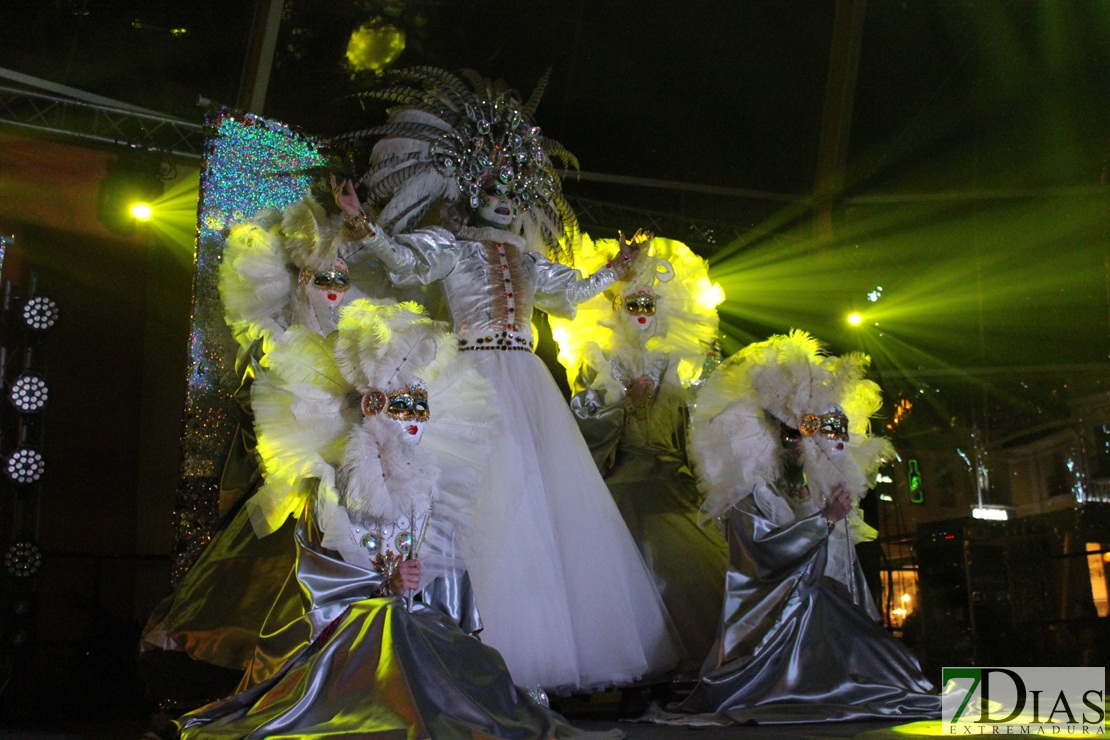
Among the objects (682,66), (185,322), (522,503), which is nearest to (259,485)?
(522,503)

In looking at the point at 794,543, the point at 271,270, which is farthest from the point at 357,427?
the point at 794,543

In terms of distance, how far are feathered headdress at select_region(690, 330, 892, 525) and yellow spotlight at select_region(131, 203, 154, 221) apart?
13.1 feet

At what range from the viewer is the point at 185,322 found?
686 cm

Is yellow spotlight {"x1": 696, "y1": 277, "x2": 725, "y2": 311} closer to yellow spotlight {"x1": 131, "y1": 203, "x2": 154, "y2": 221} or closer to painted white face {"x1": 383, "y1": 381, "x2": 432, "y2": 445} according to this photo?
painted white face {"x1": 383, "y1": 381, "x2": 432, "y2": 445}

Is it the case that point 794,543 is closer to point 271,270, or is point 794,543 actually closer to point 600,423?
point 600,423

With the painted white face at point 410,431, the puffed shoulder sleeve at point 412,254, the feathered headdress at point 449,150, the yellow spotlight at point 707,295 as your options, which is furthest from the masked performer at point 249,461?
the yellow spotlight at point 707,295

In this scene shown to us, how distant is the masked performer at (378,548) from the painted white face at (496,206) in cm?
110

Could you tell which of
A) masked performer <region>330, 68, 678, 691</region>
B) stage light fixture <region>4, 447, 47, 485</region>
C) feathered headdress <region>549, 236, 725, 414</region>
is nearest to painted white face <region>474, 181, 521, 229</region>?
masked performer <region>330, 68, 678, 691</region>

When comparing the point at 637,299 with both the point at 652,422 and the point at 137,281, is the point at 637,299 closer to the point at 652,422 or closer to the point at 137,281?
the point at 652,422

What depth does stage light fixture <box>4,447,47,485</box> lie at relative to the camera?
5.73 metres

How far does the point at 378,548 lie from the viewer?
351 cm

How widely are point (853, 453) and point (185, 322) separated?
14.9 feet

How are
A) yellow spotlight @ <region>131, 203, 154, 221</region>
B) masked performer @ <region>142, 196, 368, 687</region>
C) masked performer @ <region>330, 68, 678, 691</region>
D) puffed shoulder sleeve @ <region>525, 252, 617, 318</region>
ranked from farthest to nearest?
yellow spotlight @ <region>131, 203, 154, 221</region> → puffed shoulder sleeve @ <region>525, 252, 617, 318</region> → masked performer @ <region>330, 68, 678, 691</region> → masked performer @ <region>142, 196, 368, 687</region>

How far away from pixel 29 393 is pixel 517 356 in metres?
3.15
